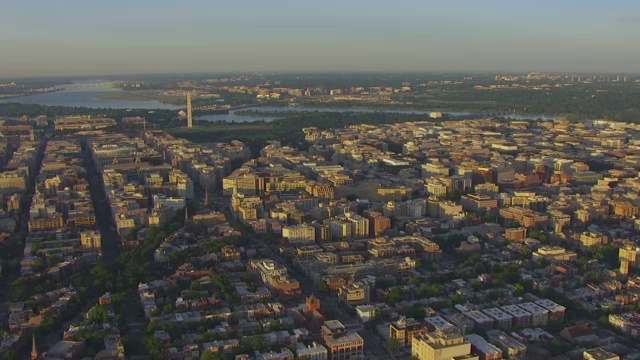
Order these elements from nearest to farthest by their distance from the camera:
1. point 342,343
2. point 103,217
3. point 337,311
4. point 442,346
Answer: point 442,346 < point 342,343 < point 337,311 < point 103,217

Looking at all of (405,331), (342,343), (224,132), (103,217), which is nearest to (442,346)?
(405,331)

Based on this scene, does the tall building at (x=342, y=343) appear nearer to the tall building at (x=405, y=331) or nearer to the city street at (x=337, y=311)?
the city street at (x=337, y=311)

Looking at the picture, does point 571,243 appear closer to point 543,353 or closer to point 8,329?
point 543,353

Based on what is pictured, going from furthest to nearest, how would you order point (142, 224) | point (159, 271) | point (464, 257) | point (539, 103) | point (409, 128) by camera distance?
point (539, 103), point (409, 128), point (142, 224), point (464, 257), point (159, 271)

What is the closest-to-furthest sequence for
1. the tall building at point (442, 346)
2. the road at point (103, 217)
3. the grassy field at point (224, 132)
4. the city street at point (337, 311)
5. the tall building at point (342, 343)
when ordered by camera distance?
the tall building at point (442, 346) → the tall building at point (342, 343) → the city street at point (337, 311) → the road at point (103, 217) → the grassy field at point (224, 132)

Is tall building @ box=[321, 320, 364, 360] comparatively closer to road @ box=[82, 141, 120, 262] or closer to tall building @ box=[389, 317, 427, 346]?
tall building @ box=[389, 317, 427, 346]

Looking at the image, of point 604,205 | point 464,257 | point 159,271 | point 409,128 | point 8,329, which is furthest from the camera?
point 409,128

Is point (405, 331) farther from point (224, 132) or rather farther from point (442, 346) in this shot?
point (224, 132)

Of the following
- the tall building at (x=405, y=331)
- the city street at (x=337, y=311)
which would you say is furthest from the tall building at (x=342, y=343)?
the tall building at (x=405, y=331)

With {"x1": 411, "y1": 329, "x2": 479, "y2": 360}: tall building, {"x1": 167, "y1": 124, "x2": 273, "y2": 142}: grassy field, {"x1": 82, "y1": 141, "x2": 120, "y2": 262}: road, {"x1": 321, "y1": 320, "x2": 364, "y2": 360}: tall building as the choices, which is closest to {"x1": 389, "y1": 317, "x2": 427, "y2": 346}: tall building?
{"x1": 411, "y1": 329, "x2": 479, "y2": 360}: tall building

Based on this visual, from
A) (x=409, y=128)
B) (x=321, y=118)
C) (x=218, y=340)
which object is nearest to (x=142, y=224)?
(x=218, y=340)

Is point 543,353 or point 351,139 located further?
point 351,139
